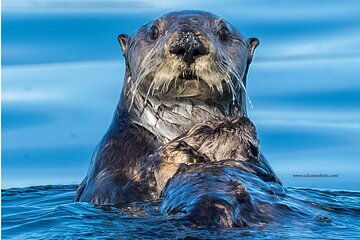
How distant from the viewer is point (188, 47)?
292 inches

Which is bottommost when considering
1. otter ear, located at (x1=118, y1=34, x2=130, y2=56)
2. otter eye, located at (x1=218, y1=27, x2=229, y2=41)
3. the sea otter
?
the sea otter

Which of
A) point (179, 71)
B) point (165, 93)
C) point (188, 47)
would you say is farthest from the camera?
Answer: point (165, 93)

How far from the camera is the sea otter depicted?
7.46m

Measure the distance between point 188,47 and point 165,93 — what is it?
0.50 m

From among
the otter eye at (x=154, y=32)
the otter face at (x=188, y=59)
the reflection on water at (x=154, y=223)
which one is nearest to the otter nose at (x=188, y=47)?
the otter face at (x=188, y=59)

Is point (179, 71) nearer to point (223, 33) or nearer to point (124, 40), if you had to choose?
point (223, 33)

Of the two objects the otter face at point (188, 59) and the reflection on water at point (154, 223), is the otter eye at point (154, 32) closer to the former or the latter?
the otter face at point (188, 59)

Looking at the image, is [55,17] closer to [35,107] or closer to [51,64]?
[51,64]

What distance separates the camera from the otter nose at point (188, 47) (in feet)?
24.3

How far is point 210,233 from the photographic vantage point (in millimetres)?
5668

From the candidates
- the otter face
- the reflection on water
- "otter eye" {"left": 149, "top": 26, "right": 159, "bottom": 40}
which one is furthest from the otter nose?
the reflection on water

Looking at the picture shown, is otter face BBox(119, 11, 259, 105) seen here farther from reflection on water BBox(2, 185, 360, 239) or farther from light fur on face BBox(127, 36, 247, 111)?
reflection on water BBox(2, 185, 360, 239)

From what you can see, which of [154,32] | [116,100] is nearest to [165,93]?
[154,32]

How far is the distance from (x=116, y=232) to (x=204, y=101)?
72.4 inches
